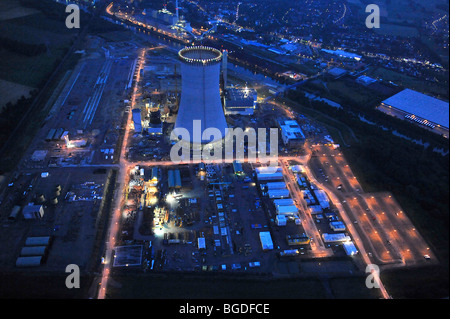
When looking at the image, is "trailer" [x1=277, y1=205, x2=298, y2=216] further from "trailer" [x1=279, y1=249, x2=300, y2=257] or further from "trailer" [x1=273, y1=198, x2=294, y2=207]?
"trailer" [x1=279, y1=249, x2=300, y2=257]

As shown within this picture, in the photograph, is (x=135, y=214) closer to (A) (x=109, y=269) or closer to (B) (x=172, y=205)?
(B) (x=172, y=205)

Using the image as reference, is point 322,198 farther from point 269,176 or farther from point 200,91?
point 200,91

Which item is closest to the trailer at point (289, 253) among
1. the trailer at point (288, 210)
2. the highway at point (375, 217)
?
the trailer at point (288, 210)

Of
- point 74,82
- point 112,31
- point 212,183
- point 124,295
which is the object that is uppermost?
point 112,31

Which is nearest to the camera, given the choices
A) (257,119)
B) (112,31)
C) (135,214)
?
(135,214)

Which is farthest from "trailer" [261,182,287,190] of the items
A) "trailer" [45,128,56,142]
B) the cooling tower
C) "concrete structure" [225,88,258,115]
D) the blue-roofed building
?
"trailer" [45,128,56,142]

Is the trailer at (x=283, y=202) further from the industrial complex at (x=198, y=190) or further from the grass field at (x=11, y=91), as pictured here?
the grass field at (x=11, y=91)

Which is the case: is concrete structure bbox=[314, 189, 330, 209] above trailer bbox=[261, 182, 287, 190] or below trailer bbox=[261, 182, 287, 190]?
below

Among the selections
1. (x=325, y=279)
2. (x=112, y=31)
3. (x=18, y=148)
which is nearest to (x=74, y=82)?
(x=18, y=148)
